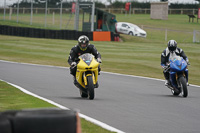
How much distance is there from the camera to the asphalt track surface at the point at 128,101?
728cm

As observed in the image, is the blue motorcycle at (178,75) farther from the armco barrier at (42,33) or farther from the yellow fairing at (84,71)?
the armco barrier at (42,33)

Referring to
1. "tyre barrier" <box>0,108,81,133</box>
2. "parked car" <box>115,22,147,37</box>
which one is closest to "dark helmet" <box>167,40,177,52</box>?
"tyre barrier" <box>0,108,81,133</box>

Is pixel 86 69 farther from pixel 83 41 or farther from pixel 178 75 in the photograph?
pixel 178 75

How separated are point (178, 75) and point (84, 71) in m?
2.60

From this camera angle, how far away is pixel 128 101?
400 inches

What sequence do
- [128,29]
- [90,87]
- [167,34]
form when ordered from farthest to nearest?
[167,34] < [128,29] < [90,87]

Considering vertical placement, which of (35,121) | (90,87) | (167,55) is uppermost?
(35,121)

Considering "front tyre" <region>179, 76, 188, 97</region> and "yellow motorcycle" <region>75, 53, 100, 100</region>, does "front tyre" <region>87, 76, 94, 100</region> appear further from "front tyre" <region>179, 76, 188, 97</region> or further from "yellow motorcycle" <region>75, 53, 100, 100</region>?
"front tyre" <region>179, 76, 188, 97</region>

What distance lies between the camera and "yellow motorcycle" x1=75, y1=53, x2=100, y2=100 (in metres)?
10.2

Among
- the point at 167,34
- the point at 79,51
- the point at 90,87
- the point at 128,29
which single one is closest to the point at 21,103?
the point at 90,87

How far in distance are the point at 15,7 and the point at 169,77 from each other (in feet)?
113

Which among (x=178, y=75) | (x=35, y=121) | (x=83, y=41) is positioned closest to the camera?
(x=35, y=121)

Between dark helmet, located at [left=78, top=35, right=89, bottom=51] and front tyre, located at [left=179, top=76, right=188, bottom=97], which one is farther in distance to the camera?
front tyre, located at [left=179, top=76, right=188, bottom=97]

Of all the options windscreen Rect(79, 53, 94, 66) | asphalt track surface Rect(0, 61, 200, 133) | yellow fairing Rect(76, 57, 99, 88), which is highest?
windscreen Rect(79, 53, 94, 66)
